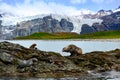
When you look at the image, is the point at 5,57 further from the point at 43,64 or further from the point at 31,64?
the point at 43,64

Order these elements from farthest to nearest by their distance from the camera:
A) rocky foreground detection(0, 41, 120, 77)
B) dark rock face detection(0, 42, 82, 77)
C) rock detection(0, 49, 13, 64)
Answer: rock detection(0, 49, 13, 64), rocky foreground detection(0, 41, 120, 77), dark rock face detection(0, 42, 82, 77)

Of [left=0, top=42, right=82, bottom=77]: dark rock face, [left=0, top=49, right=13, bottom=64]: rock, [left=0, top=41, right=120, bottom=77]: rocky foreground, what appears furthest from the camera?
[left=0, top=49, right=13, bottom=64]: rock

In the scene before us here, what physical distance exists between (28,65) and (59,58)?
6.72 m

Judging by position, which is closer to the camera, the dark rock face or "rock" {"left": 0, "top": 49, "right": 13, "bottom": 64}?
the dark rock face

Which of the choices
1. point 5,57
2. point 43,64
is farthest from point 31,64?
point 5,57

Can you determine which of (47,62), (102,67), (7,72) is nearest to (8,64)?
(7,72)

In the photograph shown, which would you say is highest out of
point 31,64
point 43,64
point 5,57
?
point 5,57

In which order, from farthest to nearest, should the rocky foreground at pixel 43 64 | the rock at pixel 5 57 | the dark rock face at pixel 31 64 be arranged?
the rock at pixel 5 57
the rocky foreground at pixel 43 64
the dark rock face at pixel 31 64

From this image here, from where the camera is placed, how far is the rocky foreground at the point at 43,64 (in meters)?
49.0

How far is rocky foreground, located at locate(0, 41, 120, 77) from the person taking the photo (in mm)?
48991

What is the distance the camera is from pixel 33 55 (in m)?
53.8

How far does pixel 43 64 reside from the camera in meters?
50.7

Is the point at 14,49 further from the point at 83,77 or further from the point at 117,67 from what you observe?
the point at 117,67

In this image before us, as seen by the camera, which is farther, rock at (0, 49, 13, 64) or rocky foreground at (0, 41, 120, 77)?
rock at (0, 49, 13, 64)
